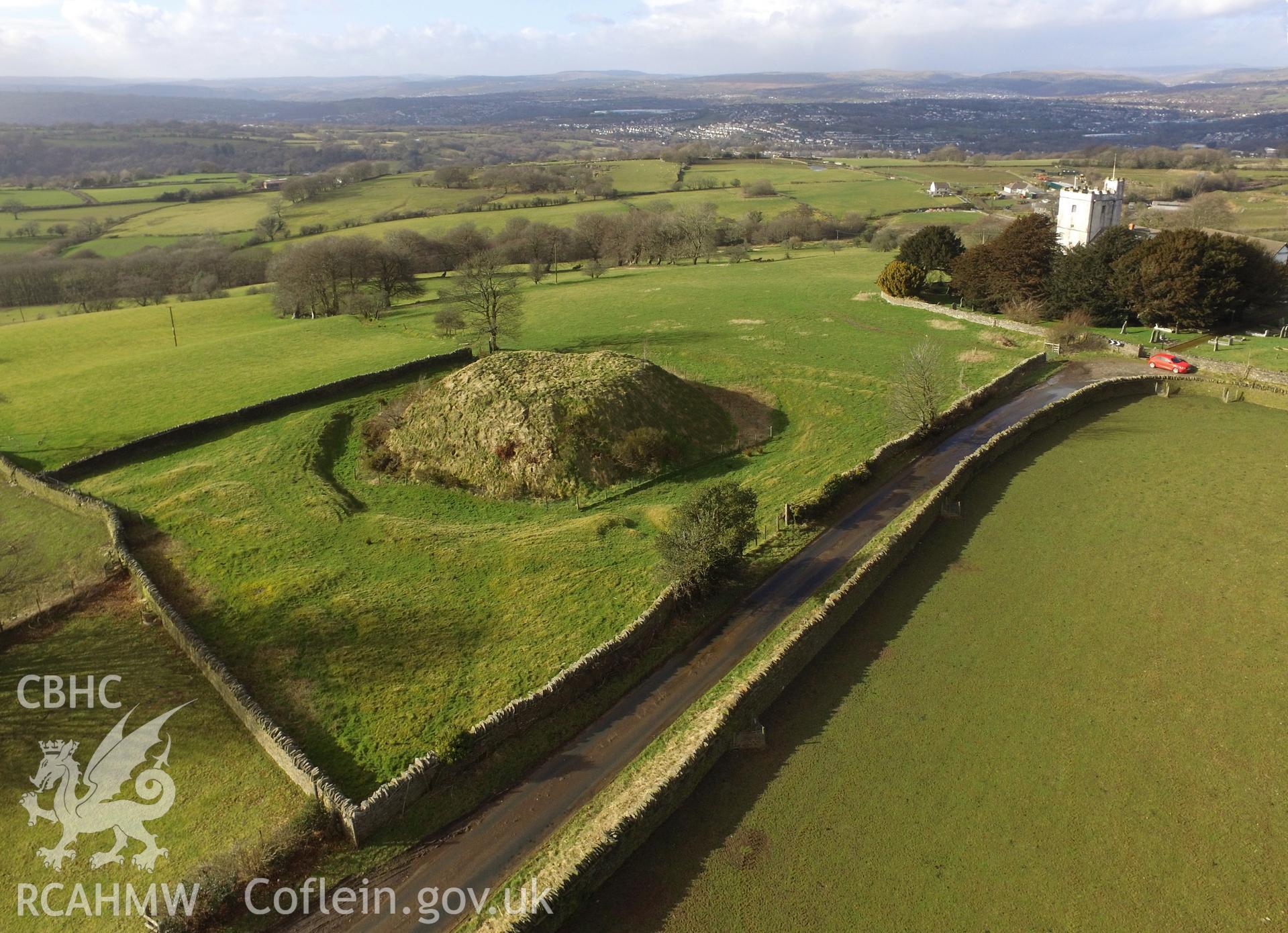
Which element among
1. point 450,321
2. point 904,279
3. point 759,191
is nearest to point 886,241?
point 904,279

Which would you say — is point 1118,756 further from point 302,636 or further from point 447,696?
point 302,636

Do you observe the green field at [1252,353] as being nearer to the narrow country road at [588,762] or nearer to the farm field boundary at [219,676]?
the narrow country road at [588,762]

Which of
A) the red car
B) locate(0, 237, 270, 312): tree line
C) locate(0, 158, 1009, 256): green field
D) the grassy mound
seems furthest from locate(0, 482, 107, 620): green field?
locate(0, 158, 1009, 256): green field

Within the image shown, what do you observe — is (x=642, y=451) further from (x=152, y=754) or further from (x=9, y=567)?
(x=9, y=567)

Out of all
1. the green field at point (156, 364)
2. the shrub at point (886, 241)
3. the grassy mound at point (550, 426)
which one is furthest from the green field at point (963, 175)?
the grassy mound at point (550, 426)

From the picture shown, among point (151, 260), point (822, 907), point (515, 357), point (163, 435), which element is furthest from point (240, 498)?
point (151, 260)
